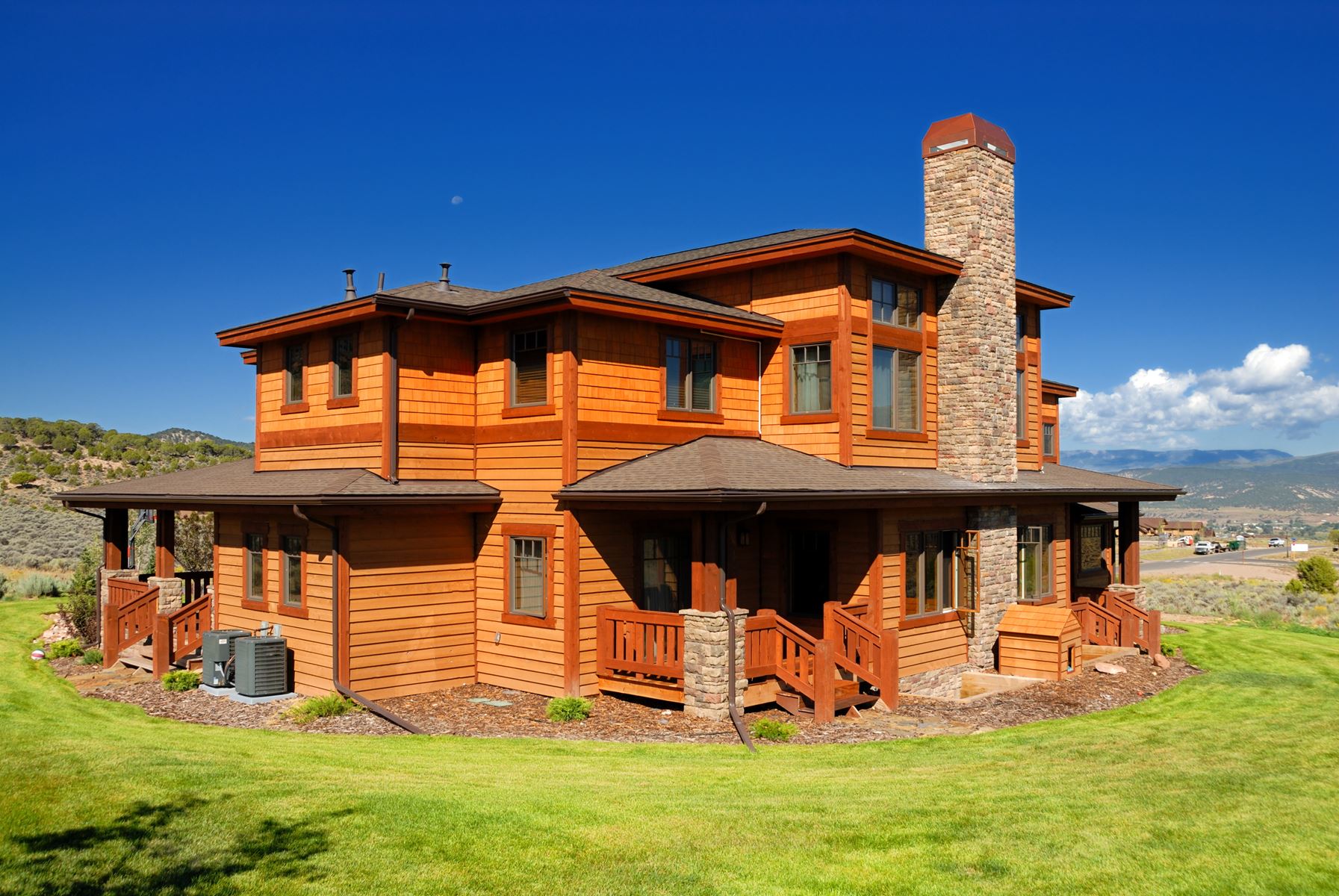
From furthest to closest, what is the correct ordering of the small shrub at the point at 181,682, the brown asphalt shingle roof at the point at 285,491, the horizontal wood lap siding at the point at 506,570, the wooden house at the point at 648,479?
the small shrub at the point at 181,682 < the horizontal wood lap siding at the point at 506,570 < the wooden house at the point at 648,479 < the brown asphalt shingle roof at the point at 285,491

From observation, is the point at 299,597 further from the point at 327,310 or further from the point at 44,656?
the point at 44,656

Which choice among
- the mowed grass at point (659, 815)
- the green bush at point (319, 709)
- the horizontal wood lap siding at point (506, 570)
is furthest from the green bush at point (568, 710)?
the green bush at point (319, 709)

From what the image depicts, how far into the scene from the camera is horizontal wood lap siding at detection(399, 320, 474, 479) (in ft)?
51.6

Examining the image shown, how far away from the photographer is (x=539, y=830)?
7.91 m

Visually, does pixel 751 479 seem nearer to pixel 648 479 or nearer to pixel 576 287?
pixel 648 479

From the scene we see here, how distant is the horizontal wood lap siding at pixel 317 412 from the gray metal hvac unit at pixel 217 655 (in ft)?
10.6

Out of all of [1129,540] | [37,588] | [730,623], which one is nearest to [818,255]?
[730,623]

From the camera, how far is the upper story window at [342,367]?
16422 mm

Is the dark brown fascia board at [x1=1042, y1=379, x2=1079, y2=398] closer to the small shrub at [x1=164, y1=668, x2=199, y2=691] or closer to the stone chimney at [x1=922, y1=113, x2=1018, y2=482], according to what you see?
the stone chimney at [x1=922, y1=113, x2=1018, y2=482]

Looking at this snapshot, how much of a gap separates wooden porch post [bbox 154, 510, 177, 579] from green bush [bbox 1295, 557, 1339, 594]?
4314 centimetres

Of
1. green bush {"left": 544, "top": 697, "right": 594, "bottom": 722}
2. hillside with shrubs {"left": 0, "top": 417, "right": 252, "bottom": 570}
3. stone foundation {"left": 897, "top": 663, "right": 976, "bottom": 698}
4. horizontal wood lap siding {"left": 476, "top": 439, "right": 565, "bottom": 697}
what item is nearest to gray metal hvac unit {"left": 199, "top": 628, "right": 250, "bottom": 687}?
horizontal wood lap siding {"left": 476, "top": 439, "right": 565, "bottom": 697}

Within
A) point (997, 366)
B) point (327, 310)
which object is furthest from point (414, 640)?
point (997, 366)

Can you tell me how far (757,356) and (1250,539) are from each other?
14354cm

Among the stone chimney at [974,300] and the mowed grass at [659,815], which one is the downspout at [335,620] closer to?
the mowed grass at [659,815]
